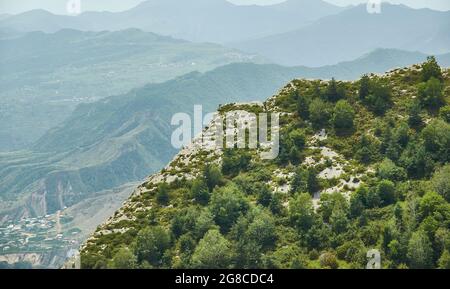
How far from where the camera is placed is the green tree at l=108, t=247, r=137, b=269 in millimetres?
35031

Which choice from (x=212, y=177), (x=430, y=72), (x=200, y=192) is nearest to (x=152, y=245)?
(x=200, y=192)

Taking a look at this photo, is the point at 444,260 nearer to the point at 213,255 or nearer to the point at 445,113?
the point at 213,255

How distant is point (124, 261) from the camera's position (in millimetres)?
35281

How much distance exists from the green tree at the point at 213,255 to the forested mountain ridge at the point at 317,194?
0.07m

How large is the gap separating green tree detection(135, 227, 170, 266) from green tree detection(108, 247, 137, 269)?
0.98m

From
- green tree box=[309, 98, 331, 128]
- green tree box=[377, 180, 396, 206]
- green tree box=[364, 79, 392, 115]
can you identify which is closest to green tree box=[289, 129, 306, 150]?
green tree box=[309, 98, 331, 128]

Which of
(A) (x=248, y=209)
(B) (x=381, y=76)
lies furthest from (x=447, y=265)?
(B) (x=381, y=76)

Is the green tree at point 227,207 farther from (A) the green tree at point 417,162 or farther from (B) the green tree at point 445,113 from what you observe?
(B) the green tree at point 445,113

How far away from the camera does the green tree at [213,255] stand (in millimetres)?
33812

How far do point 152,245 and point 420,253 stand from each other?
14728mm

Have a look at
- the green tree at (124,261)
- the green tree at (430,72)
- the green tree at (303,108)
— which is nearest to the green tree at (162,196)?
the green tree at (124,261)

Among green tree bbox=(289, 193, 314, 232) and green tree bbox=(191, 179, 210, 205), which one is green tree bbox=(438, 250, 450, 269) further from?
green tree bbox=(191, 179, 210, 205)
